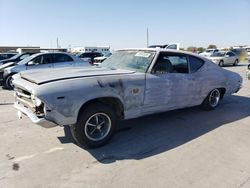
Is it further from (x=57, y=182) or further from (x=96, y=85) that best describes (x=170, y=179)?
(x=96, y=85)

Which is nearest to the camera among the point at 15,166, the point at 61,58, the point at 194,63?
the point at 15,166

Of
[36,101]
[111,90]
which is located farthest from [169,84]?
[36,101]

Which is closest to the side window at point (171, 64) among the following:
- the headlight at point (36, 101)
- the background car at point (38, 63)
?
the headlight at point (36, 101)

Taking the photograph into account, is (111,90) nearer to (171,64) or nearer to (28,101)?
(28,101)

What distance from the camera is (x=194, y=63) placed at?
5770mm

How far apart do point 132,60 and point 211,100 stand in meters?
2.58

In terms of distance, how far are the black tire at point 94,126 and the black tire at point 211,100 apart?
2934 millimetres

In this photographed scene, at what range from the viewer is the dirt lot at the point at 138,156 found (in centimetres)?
320

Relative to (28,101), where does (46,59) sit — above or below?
above

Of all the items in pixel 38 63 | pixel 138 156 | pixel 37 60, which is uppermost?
pixel 37 60

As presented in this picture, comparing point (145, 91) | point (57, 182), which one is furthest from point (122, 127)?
point (57, 182)

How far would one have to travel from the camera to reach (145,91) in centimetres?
460

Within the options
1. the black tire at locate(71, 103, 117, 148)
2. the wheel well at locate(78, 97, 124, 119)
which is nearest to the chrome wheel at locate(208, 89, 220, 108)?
the wheel well at locate(78, 97, 124, 119)

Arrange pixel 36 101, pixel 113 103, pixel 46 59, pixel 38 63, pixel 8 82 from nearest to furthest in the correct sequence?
pixel 36 101 → pixel 113 103 → pixel 8 82 → pixel 38 63 → pixel 46 59
